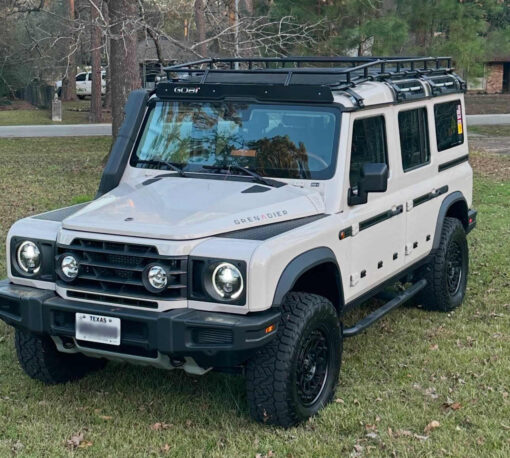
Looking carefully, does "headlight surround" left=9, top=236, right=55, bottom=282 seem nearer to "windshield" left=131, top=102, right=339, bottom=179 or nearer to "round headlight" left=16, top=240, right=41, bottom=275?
"round headlight" left=16, top=240, right=41, bottom=275

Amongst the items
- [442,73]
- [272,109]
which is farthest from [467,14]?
[272,109]

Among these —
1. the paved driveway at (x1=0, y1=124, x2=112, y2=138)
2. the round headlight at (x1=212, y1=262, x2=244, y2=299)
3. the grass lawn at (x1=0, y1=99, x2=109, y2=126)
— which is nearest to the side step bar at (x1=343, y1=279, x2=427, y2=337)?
the round headlight at (x1=212, y1=262, x2=244, y2=299)

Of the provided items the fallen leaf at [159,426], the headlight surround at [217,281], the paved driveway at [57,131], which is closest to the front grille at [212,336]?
the headlight surround at [217,281]

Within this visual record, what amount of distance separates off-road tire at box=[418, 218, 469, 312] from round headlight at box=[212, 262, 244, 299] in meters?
2.97

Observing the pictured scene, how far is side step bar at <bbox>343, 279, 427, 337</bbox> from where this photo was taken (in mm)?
5543

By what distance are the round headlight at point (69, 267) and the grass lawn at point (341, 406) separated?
93 centimetres

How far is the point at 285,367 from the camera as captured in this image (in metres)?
4.71

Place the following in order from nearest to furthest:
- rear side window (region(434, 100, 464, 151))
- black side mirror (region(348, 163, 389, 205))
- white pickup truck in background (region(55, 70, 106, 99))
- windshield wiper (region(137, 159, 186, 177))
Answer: black side mirror (region(348, 163, 389, 205)), windshield wiper (region(137, 159, 186, 177)), rear side window (region(434, 100, 464, 151)), white pickup truck in background (region(55, 70, 106, 99))

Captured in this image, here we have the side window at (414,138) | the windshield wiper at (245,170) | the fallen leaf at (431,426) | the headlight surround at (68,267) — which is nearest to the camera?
the headlight surround at (68,267)

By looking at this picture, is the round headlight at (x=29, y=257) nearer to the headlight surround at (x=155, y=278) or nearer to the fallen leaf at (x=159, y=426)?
the headlight surround at (x=155, y=278)

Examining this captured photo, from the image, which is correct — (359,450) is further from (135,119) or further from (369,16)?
(369,16)

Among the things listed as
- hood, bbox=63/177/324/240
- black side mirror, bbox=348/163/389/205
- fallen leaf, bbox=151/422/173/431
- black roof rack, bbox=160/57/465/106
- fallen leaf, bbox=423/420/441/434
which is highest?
black roof rack, bbox=160/57/465/106

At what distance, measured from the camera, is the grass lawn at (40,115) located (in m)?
33.9

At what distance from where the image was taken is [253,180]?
5.50 metres
